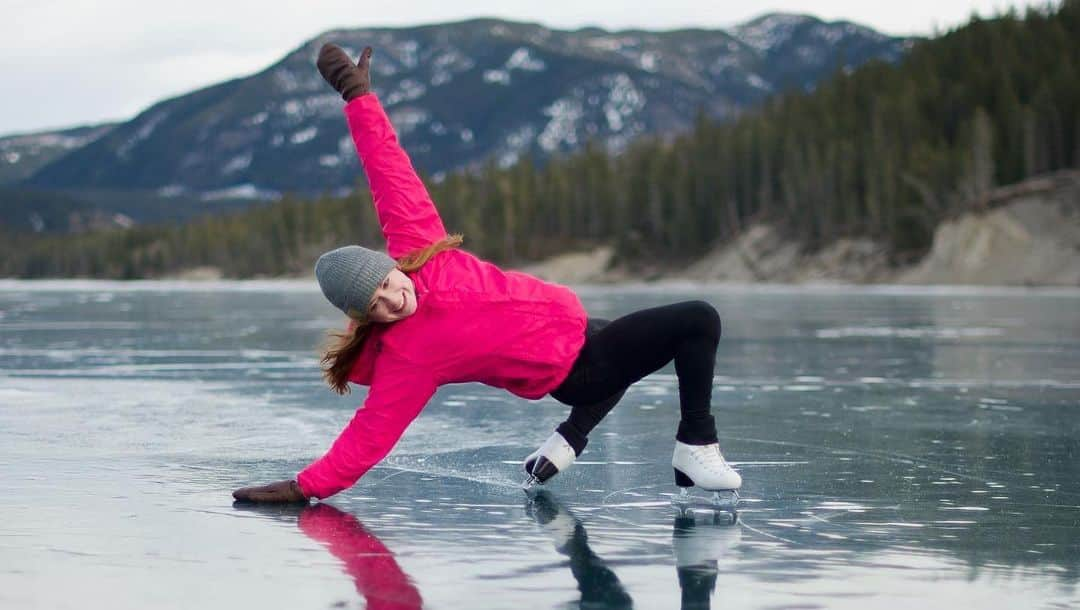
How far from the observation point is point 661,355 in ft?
20.0

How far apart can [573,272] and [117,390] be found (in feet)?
357

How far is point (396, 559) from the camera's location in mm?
4719

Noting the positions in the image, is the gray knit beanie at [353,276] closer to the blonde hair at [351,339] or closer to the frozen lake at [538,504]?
the blonde hair at [351,339]

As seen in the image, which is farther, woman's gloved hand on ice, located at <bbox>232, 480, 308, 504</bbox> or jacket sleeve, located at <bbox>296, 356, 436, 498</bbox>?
woman's gloved hand on ice, located at <bbox>232, 480, 308, 504</bbox>

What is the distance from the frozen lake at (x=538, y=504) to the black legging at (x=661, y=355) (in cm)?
42

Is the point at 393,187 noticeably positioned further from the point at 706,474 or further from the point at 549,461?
the point at 706,474

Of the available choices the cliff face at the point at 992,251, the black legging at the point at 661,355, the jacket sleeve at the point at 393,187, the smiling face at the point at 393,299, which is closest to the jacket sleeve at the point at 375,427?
the smiling face at the point at 393,299

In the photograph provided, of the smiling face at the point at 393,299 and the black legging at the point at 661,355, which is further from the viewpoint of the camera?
the black legging at the point at 661,355

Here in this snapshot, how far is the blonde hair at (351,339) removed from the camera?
5699 mm

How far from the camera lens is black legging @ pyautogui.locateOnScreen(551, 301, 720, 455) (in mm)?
6004

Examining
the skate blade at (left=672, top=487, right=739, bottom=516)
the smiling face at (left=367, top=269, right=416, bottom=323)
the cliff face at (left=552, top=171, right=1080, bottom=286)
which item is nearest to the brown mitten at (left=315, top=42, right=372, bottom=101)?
the smiling face at (left=367, top=269, right=416, bottom=323)

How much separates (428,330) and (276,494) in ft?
3.11

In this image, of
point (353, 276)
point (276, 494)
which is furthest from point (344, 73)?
point (276, 494)

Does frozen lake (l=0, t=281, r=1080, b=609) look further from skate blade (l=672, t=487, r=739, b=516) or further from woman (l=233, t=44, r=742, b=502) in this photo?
woman (l=233, t=44, r=742, b=502)
